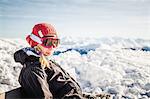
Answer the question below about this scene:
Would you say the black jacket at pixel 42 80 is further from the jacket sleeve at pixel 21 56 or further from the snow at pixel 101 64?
the snow at pixel 101 64

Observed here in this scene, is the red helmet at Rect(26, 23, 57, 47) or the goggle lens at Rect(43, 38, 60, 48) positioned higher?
the red helmet at Rect(26, 23, 57, 47)

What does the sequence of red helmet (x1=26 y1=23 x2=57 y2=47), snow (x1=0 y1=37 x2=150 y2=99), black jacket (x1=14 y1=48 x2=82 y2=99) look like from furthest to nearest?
snow (x1=0 y1=37 x2=150 y2=99) < red helmet (x1=26 y1=23 x2=57 y2=47) < black jacket (x1=14 y1=48 x2=82 y2=99)

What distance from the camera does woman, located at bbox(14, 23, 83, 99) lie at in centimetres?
156

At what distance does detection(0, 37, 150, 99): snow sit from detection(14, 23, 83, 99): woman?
0.28 meters

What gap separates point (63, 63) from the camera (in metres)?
2.02

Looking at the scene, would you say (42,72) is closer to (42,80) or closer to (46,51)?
(42,80)

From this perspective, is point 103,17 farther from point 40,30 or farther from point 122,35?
point 40,30

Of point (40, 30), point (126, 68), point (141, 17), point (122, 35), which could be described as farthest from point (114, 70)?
point (40, 30)

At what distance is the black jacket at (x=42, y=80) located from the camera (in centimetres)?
156

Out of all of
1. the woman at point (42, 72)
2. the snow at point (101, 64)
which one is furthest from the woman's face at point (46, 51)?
the snow at point (101, 64)

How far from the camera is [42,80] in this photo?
1569 millimetres

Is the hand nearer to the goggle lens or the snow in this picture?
the goggle lens

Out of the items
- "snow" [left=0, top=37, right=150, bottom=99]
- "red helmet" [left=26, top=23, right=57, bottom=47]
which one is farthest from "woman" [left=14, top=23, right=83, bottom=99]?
"snow" [left=0, top=37, right=150, bottom=99]

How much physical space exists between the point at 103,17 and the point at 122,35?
146 millimetres
